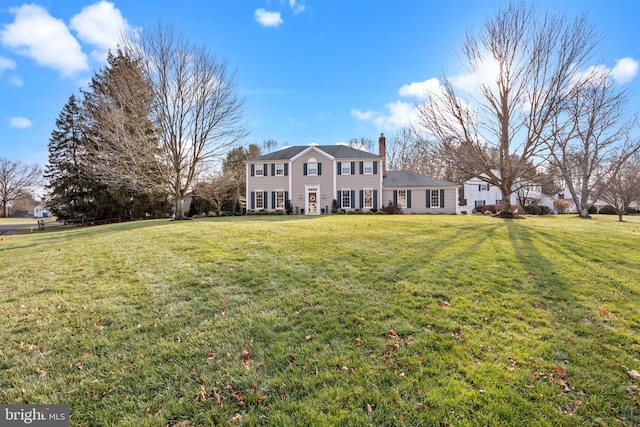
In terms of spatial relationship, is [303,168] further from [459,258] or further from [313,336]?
[313,336]

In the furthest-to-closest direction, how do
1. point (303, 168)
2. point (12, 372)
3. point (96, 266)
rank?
point (303, 168) < point (96, 266) < point (12, 372)

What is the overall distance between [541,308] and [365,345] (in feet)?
10.7

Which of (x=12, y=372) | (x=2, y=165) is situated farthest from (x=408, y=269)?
(x=2, y=165)

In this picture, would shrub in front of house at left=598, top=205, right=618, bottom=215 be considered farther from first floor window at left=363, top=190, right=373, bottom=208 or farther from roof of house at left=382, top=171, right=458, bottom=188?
first floor window at left=363, top=190, right=373, bottom=208

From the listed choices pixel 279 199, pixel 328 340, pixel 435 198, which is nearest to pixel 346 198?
pixel 279 199

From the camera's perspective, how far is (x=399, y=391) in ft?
8.95

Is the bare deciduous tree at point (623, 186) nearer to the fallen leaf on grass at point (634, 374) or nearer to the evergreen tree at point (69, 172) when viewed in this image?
the fallen leaf on grass at point (634, 374)

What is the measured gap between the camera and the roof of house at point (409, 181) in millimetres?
25891

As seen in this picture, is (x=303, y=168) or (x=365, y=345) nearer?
(x=365, y=345)

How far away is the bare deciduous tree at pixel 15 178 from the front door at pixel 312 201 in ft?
164

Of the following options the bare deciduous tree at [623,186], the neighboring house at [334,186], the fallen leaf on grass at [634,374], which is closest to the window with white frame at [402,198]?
the neighboring house at [334,186]

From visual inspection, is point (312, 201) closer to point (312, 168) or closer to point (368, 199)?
point (312, 168)

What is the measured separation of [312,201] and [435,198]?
11762 mm

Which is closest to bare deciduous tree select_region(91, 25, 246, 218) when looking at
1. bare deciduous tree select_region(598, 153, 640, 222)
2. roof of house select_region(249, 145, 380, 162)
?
roof of house select_region(249, 145, 380, 162)
